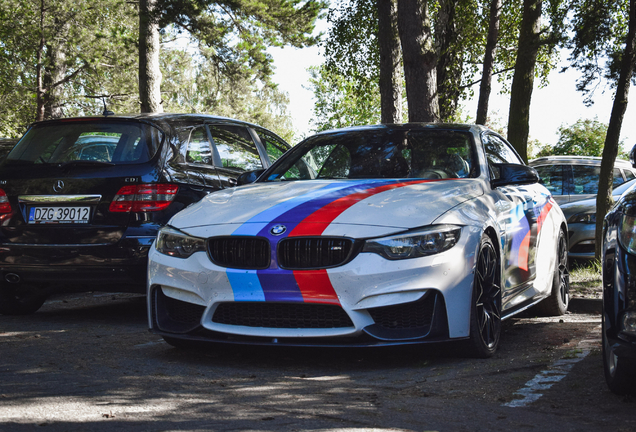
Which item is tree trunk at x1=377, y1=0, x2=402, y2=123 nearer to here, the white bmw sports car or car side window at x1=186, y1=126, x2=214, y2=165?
car side window at x1=186, y1=126, x2=214, y2=165

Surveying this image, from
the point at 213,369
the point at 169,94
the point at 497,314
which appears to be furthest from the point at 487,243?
the point at 169,94

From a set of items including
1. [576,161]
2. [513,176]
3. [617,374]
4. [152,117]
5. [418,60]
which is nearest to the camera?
[617,374]

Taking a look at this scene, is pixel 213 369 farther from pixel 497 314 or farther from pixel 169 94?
pixel 169 94

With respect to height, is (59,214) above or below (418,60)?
below

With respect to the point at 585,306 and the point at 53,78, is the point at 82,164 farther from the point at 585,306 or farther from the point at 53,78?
the point at 53,78

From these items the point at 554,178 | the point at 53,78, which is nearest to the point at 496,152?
the point at 554,178

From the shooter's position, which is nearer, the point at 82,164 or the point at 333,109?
the point at 82,164

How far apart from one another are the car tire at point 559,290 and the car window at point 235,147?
119 inches

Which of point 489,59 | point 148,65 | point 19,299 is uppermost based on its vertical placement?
point 148,65

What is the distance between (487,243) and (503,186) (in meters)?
1.07

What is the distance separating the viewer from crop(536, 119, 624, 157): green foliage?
Answer: 4814 cm

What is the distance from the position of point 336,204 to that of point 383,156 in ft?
4.02

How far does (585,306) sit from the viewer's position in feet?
24.7

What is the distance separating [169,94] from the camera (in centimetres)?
4688
